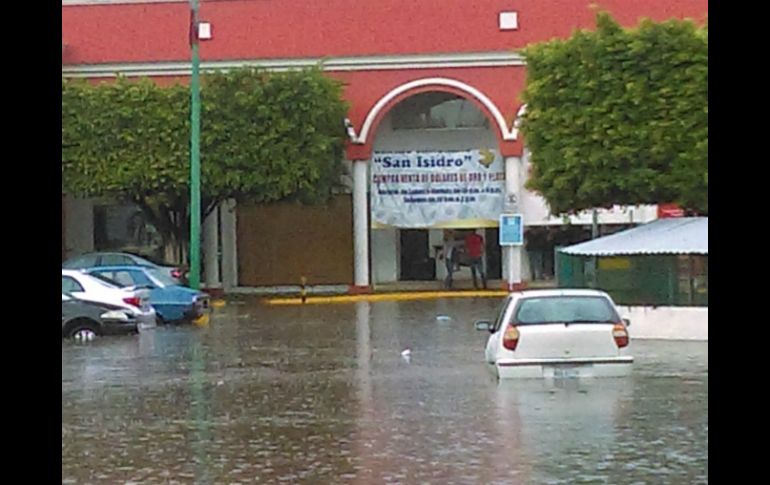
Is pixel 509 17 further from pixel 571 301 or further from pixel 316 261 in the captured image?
pixel 571 301

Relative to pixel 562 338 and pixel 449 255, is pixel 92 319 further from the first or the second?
pixel 449 255

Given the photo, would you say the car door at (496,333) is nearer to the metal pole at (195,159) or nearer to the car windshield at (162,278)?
the car windshield at (162,278)

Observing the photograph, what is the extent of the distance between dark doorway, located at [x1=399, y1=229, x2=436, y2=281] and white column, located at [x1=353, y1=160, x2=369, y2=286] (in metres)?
3.60

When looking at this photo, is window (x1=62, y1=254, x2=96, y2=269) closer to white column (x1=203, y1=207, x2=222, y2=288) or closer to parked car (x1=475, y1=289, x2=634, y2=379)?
white column (x1=203, y1=207, x2=222, y2=288)

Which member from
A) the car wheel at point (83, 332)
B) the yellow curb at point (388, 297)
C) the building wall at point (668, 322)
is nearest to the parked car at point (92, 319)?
the car wheel at point (83, 332)

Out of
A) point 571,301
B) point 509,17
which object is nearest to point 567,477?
point 571,301

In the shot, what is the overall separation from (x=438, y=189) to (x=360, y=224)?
2.74 metres

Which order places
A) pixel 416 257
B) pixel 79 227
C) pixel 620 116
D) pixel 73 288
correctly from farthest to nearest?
pixel 79 227
pixel 416 257
pixel 620 116
pixel 73 288

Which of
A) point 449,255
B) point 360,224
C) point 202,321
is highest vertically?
point 360,224

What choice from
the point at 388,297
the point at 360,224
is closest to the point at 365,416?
the point at 388,297

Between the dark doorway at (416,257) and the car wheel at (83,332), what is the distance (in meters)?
22.1

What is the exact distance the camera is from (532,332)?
19.8m

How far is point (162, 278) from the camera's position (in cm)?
3706

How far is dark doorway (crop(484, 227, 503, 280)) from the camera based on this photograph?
167ft
